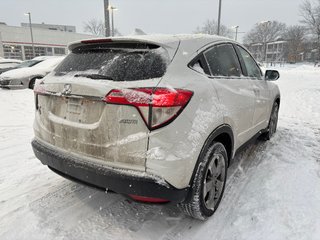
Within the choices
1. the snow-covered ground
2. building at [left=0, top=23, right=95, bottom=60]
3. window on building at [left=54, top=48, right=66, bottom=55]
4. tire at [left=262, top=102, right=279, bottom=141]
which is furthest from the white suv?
window on building at [left=54, top=48, right=66, bottom=55]

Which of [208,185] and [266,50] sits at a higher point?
[208,185]

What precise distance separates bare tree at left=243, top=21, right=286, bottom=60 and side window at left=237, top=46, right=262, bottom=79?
6012cm

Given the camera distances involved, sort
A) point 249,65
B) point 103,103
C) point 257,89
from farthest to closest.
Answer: point 249,65
point 257,89
point 103,103

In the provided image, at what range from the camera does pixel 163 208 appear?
2799 millimetres

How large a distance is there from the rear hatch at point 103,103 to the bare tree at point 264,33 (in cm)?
6227

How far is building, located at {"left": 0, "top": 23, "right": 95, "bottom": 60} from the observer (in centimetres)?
4206

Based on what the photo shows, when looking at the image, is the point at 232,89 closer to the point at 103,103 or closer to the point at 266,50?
the point at 103,103

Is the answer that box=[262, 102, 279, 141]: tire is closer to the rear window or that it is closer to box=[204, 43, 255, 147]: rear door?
box=[204, 43, 255, 147]: rear door

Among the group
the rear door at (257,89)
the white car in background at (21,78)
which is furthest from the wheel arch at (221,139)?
the white car in background at (21,78)

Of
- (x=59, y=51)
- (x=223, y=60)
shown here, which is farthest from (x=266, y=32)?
(x=223, y=60)

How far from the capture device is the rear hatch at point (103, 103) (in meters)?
2.00

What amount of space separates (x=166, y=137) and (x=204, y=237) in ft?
3.47

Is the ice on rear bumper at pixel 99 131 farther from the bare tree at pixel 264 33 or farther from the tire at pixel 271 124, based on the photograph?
the bare tree at pixel 264 33

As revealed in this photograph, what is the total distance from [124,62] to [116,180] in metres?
0.96
